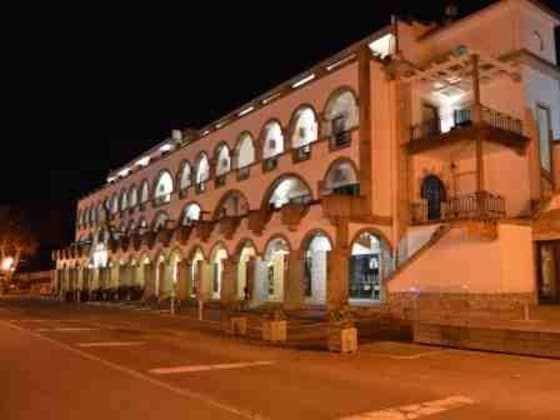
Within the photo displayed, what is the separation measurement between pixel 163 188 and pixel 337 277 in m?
25.7

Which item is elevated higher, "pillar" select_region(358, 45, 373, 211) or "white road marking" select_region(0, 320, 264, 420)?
"pillar" select_region(358, 45, 373, 211)

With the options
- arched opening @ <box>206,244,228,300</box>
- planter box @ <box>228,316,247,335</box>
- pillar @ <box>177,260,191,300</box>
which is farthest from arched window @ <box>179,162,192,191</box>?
planter box @ <box>228,316,247,335</box>

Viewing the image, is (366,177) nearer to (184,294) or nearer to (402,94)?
(402,94)

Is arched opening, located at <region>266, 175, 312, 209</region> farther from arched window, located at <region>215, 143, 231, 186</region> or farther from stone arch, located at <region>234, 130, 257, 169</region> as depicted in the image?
arched window, located at <region>215, 143, 231, 186</region>

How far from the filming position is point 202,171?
39.2 metres

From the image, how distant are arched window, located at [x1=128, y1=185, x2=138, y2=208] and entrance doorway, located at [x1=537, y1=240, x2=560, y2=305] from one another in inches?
1357

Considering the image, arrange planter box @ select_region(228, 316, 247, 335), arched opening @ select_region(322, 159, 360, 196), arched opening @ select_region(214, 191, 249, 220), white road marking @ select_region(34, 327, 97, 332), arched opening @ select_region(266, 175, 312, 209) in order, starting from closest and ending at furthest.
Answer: planter box @ select_region(228, 316, 247, 335) < white road marking @ select_region(34, 327, 97, 332) < arched opening @ select_region(322, 159, 360, 196) < arched opening @ select_region(266, 175, 312, 209) < arched opening @ select_region(214, 191, 249, 220)

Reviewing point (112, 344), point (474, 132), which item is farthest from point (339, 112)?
point (112, 344)

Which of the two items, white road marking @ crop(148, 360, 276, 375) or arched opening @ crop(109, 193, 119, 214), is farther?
arched opening @ crop(109, 193, 119, 214)

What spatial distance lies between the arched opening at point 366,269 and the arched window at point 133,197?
25.5 metres

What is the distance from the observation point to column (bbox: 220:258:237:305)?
31109 mm

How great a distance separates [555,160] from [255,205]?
47.1 feet

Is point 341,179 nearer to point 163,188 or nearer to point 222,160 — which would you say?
point 222,160

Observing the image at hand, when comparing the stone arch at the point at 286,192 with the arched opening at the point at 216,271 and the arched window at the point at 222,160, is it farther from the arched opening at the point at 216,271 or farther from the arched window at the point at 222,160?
the arched window at the point at 222,160
